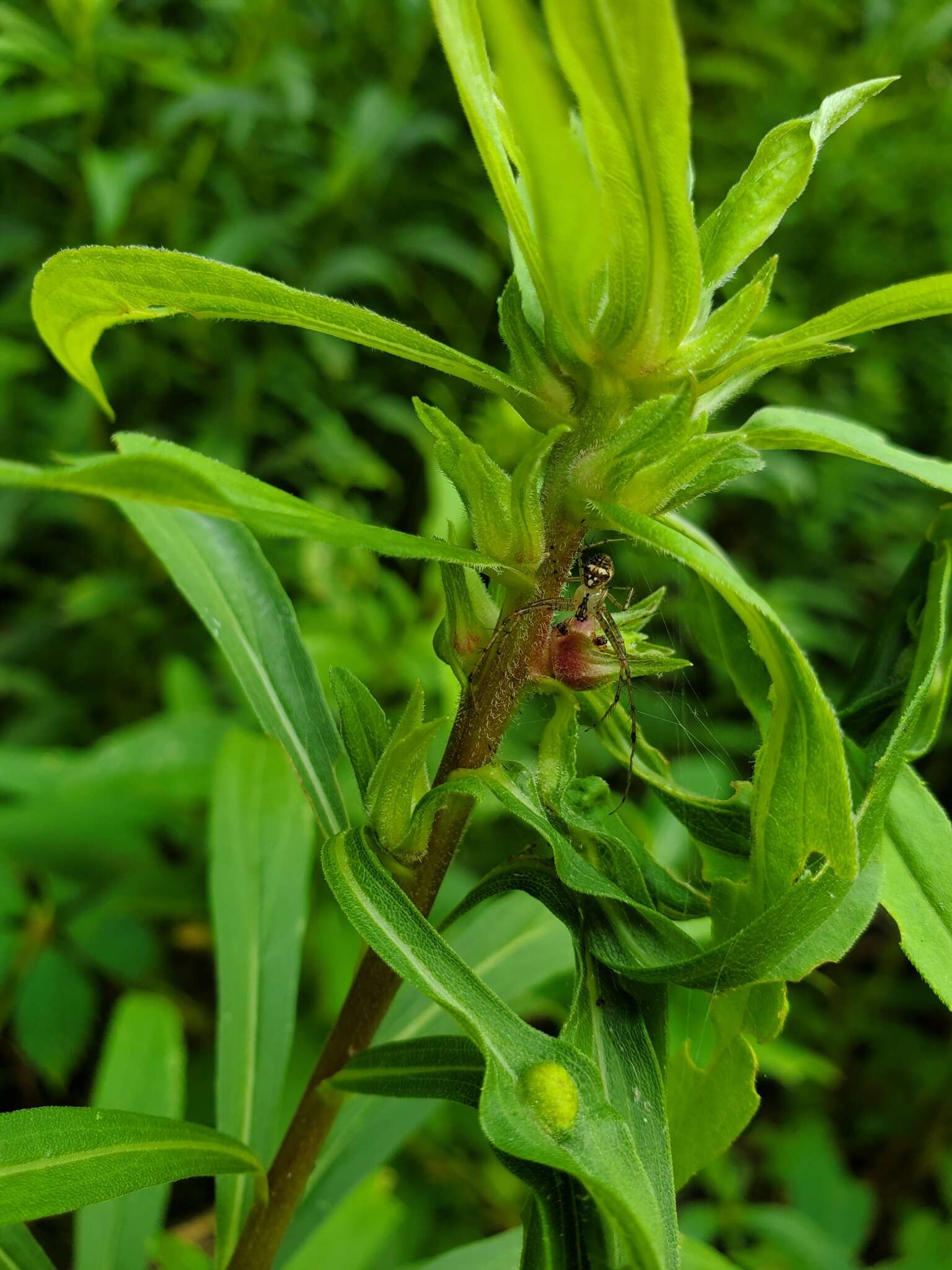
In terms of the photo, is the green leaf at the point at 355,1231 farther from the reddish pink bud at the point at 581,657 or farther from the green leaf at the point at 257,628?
the reddish pink bud at the point at 581,657

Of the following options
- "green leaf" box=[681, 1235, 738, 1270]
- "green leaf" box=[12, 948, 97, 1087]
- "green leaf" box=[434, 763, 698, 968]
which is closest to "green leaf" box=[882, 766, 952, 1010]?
"green leaf" box=[434, 763, 698, 968]

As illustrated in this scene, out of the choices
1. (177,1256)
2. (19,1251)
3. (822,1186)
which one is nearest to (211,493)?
(19,1251)

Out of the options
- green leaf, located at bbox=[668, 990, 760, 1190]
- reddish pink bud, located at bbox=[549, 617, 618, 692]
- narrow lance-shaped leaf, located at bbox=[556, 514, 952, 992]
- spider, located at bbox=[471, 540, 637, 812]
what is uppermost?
spider, located at bbox=[471, 540, 637, 812]

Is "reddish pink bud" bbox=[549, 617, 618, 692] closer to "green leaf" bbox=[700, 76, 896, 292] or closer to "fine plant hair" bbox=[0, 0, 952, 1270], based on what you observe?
"fine plant hair" bbox=[0, 0, 952, 1270]

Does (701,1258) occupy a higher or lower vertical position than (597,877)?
lower

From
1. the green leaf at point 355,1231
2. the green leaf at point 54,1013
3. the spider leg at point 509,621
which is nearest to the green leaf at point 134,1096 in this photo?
the green leaf at point 355,1231

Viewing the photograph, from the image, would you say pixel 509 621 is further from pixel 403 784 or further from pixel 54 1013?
pixel 54 1013
